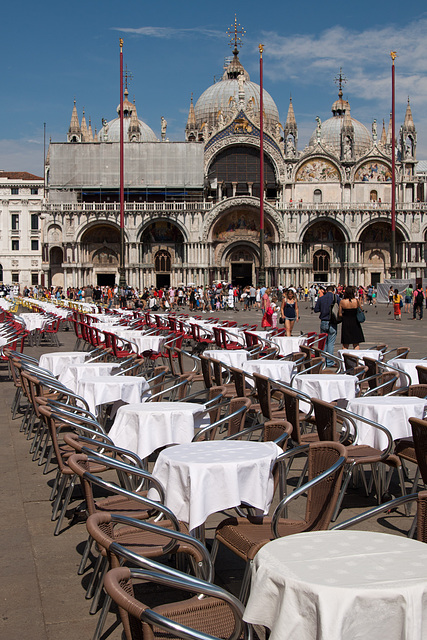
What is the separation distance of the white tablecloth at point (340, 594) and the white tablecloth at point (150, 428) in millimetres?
2848

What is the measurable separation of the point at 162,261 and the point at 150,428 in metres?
46.5

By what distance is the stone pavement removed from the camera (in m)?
3.75

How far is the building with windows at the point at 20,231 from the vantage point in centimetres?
7325

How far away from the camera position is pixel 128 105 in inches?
2591

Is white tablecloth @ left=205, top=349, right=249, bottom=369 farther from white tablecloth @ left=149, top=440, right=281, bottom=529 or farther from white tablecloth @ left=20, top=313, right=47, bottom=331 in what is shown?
white tablecloth @ left=20, top=313, right=47, bottom=331

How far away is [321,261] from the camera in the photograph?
2061 inches

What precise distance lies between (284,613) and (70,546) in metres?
2.79

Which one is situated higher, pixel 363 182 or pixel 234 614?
pixel 363 182

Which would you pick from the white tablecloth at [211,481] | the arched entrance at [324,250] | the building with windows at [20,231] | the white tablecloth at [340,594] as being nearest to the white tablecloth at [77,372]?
the white tablecloth at [211,481]

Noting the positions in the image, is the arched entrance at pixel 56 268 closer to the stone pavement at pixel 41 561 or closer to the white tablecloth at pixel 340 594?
the stone pavement at pixel 41 561

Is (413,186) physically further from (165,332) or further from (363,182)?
(165,332)

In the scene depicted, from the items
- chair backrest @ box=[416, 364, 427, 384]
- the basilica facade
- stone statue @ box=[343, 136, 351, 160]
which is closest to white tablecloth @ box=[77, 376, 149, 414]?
chair backrest @ box=[416, 364, 427, 384]

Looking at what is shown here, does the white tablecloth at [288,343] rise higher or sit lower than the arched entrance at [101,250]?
lower

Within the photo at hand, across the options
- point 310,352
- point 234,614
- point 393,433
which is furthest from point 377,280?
point 234,614
